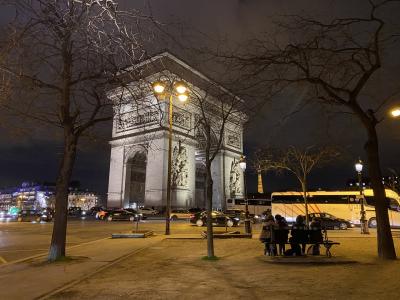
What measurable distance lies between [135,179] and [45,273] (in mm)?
54281

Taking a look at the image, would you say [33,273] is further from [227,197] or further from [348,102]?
[227,197]

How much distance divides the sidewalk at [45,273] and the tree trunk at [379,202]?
8.28 meters

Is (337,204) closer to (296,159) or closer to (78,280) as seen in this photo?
(296,159)

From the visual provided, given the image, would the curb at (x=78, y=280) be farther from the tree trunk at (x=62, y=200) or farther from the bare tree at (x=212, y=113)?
the bare tree at (x=212, y=113)

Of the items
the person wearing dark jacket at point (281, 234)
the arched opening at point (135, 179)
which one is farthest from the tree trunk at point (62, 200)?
the arched opening at point (135, 179)

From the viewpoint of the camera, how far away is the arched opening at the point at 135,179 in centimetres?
6088

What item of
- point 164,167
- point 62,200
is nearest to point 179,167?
point 164,167

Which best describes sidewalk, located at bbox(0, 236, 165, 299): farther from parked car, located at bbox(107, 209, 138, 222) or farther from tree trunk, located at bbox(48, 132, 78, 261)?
parked car, located at bbox(107, 209, 138, 222)

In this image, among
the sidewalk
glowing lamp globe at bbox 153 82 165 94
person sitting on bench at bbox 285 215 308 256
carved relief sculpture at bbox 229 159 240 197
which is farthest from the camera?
carved relief sculpture at bbox 229 159 240 197

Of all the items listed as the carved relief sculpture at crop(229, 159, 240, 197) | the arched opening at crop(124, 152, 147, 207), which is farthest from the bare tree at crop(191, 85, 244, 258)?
the carved relief sculpture at crop(229, 159, 240, 197)

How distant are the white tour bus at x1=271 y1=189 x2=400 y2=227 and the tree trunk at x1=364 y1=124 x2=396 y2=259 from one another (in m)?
24.8

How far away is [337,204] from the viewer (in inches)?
1547

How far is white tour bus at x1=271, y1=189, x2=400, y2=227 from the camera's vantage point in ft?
116

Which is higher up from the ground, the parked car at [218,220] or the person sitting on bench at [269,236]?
the parked car at [218,220]
